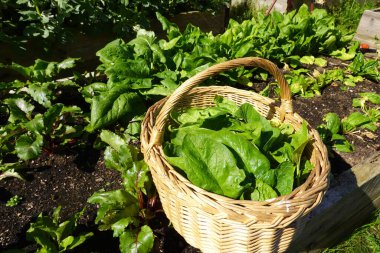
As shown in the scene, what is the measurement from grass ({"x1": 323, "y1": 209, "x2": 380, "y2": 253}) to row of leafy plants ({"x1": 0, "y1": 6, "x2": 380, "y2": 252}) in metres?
0.67

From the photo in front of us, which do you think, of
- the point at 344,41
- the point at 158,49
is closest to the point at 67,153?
the point at 158,49

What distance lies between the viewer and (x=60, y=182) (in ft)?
6.28

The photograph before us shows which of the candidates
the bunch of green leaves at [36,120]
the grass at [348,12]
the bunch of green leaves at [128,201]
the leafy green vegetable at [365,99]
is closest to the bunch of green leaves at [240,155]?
the bunch of green leaves at [128,201]

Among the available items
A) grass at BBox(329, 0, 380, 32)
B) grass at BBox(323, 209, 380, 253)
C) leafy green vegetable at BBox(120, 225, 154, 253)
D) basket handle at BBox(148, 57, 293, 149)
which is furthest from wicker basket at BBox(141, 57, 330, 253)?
grass at BBox(329, 0, 380, 32)

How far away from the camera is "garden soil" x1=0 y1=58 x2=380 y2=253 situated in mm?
1672

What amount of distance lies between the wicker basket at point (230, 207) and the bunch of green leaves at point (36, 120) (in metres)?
0.64

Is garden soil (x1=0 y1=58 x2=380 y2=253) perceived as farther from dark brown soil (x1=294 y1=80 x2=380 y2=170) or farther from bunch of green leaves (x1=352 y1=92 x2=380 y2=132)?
bunch of green leaves (x1=352 y1=92 x2=380 y2=132)

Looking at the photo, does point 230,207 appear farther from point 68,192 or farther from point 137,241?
point 68,192

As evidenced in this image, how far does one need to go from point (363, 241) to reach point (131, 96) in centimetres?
196

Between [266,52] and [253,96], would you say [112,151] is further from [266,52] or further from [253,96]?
[266,52]

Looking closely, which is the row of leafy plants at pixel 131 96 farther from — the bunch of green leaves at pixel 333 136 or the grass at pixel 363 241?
the grass at pixel 363 241

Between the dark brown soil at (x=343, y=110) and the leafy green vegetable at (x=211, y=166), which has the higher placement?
the leafy green vegetable at (x=211, y=166)

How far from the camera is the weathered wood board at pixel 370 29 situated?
4.23 metres

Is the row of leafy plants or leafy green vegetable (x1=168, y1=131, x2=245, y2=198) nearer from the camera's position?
leafy green vegetable (x1=168, y1=131, x2=245, y2=198)
